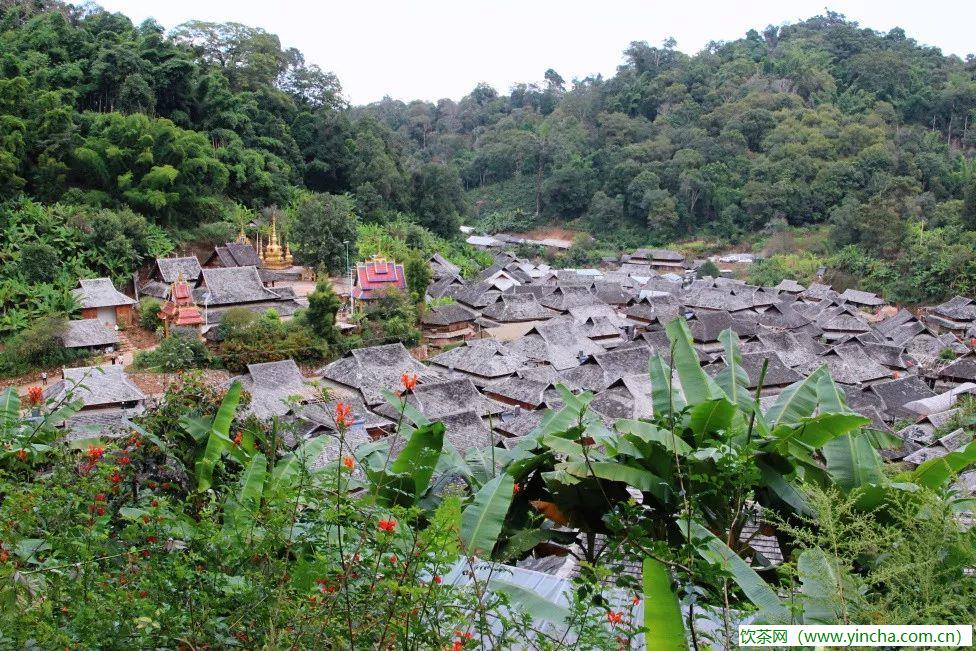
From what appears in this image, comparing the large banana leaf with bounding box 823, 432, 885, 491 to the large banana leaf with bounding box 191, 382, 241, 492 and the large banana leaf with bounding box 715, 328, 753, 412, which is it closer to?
the large banana leaf with bounding box 715, 328, 753, 412

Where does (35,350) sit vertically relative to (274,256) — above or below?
below

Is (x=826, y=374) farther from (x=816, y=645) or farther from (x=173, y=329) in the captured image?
(x=173, y=329)

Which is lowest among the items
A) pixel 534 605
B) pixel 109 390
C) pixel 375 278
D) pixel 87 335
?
pixel 109 390

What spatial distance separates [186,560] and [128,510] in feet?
2.38

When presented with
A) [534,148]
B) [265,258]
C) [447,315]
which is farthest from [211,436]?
[534,148]

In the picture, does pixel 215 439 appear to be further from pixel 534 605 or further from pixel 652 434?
pixel 652 434

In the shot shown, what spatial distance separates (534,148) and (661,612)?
46783 millimetres

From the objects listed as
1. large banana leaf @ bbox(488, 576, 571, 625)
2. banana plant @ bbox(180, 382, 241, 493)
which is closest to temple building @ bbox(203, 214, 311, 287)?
banana plant @ bbox(180, 382, 241, 493)

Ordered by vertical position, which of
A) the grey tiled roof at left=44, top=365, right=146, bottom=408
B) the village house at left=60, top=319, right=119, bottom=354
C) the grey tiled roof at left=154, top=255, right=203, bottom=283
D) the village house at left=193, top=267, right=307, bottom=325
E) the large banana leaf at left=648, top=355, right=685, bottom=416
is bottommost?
the grey tiled roof at left=44, top=365, right=146, bottom=408

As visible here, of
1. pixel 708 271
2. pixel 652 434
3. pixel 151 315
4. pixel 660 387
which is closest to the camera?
pixel 652 434

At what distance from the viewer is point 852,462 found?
3379mm

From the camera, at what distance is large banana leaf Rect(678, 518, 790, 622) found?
2586 mm

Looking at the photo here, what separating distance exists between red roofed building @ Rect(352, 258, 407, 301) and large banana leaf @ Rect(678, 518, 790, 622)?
18723mm

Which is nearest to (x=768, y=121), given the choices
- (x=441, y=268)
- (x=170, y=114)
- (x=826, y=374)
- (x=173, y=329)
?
(x=441, y=268)
